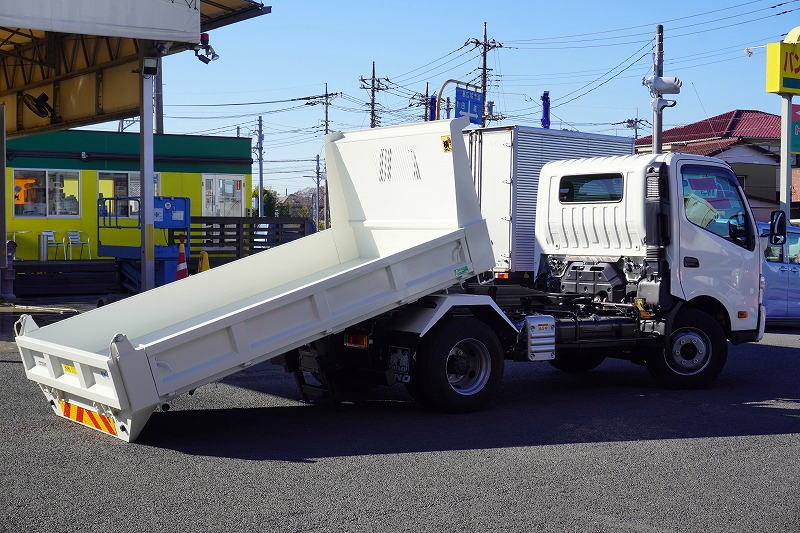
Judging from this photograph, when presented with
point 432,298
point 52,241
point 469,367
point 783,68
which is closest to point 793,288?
point 783,68

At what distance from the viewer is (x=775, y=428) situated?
9.05 m

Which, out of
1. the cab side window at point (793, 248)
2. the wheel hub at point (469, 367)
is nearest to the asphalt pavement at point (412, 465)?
the wheel hub at point (469, 367)

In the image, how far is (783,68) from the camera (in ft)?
84.5

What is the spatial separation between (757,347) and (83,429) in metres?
10.9

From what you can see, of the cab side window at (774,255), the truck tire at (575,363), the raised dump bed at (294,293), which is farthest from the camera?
the cab side window at (774,255)

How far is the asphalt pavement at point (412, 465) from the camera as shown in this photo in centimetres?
611

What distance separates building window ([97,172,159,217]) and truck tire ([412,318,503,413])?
21.7 metres

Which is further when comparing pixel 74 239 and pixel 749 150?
pixel 749 150

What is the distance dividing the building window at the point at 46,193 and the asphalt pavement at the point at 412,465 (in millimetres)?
19288

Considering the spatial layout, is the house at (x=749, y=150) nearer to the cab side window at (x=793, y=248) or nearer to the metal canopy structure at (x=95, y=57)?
the cab side window at (x=793, y=248)

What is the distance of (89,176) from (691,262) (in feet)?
74.2

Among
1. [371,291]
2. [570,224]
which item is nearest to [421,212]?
[371,291]

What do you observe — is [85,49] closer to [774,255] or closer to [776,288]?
[774,255]

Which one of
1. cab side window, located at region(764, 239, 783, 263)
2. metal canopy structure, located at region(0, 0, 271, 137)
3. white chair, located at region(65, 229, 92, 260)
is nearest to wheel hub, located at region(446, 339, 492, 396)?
metal canopy structure, located at region(0, 0, 271, 137)
